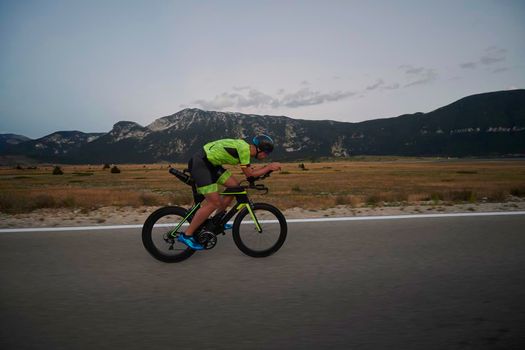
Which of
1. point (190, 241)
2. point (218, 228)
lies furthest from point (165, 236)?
point (218, 228)

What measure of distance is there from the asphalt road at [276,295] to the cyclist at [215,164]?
1.62ft

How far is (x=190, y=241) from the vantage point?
457cm

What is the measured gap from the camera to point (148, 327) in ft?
9.12

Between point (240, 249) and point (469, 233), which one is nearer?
point (240, 249)

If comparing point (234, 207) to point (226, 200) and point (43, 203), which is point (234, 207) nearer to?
point (226, 200)

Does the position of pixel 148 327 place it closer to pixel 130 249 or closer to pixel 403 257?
pixel 130 249

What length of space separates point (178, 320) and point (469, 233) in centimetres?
483

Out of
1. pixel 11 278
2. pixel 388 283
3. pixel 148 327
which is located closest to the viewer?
pixel 148 327

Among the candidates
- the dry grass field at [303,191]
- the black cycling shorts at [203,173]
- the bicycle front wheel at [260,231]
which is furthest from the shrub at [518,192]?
A: the black cycling shorts at [203,173]

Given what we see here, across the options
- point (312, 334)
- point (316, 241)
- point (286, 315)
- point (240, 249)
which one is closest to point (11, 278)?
point (240, 249)

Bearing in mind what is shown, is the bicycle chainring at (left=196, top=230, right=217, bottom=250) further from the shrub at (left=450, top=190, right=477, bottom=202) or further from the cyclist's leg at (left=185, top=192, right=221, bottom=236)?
the shrub at (left=450, top=190, right=477, bottom=202)

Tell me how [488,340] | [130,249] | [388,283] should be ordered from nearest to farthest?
1. [488,340]
2. [388,283]
3. [130,249]

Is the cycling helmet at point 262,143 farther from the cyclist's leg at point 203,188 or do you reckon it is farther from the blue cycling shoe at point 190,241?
the blue cycling shoe at point 190,241

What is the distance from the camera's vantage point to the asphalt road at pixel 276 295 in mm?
2600
